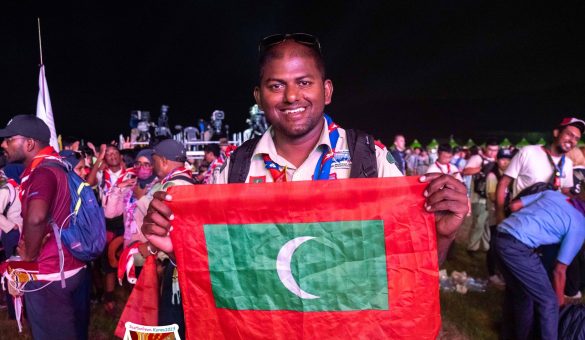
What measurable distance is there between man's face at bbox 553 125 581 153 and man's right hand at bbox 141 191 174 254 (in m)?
4.49

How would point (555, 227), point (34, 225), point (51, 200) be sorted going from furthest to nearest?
point (555, 227) → point (51, 200) → point (34, 225)

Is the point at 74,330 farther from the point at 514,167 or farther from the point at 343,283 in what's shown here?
the point at 514,167

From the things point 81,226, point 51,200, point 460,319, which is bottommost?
point 460,319

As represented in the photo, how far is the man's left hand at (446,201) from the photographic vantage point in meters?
1.51

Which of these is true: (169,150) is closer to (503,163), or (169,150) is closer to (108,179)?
(108,179)

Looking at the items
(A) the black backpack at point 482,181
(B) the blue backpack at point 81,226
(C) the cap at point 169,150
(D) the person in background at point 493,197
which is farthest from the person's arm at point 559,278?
(B) the blue backpack at point 81,226

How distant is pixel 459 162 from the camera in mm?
13148

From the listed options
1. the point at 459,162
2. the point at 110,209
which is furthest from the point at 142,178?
the point at 459,162

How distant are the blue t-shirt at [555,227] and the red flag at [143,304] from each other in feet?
10.9

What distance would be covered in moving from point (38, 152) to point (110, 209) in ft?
7.82

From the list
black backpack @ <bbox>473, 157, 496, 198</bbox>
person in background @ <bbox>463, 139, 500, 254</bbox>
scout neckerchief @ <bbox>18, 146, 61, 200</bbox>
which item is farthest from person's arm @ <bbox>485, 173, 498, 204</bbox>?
scout neckerchief @ <bbox>18, 146, 61, 200</bbox>

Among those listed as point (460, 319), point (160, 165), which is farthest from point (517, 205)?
point (160, 165)

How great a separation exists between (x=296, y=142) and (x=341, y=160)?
251 millimetres

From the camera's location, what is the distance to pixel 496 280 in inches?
235
